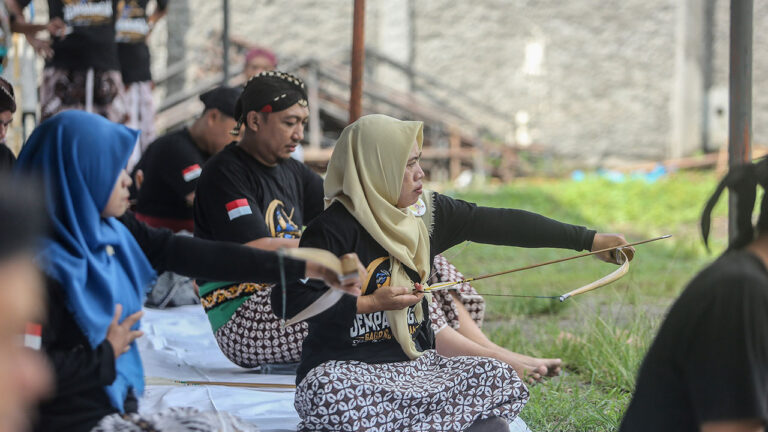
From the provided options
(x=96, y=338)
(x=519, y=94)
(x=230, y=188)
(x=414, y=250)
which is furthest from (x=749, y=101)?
(x=519, y=94)

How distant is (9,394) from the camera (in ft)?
4.61

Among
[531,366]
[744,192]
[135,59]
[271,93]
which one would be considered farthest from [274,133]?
[135,59]

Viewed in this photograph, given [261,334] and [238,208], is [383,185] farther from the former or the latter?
[261,334]

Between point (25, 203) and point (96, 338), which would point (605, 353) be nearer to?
point (96, 338)

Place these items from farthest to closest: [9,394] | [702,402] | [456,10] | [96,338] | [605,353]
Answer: [456,10] → [605,353] → [96,338] → [702,402] → [9,394]

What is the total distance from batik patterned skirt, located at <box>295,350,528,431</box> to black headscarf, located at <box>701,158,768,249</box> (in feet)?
3.15

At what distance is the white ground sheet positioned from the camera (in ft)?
10.3

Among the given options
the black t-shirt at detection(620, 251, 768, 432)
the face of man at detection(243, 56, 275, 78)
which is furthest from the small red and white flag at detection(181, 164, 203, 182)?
the black t-shirt at detection(620, 251, 768, 432)

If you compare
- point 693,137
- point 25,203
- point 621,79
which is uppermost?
point 25,203

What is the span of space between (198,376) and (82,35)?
2417 mm

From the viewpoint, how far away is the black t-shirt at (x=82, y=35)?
514cm

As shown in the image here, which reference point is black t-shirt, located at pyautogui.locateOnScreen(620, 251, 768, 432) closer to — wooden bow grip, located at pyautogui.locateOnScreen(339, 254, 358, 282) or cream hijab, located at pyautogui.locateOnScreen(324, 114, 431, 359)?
wooden bow grip, located at pyautogui.locateOnScreen(339, 254, 358, 282)

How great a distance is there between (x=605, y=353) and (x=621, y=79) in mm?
10061

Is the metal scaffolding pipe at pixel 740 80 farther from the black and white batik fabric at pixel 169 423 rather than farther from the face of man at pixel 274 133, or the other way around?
the black and white batik fabric at pixel 169 423
